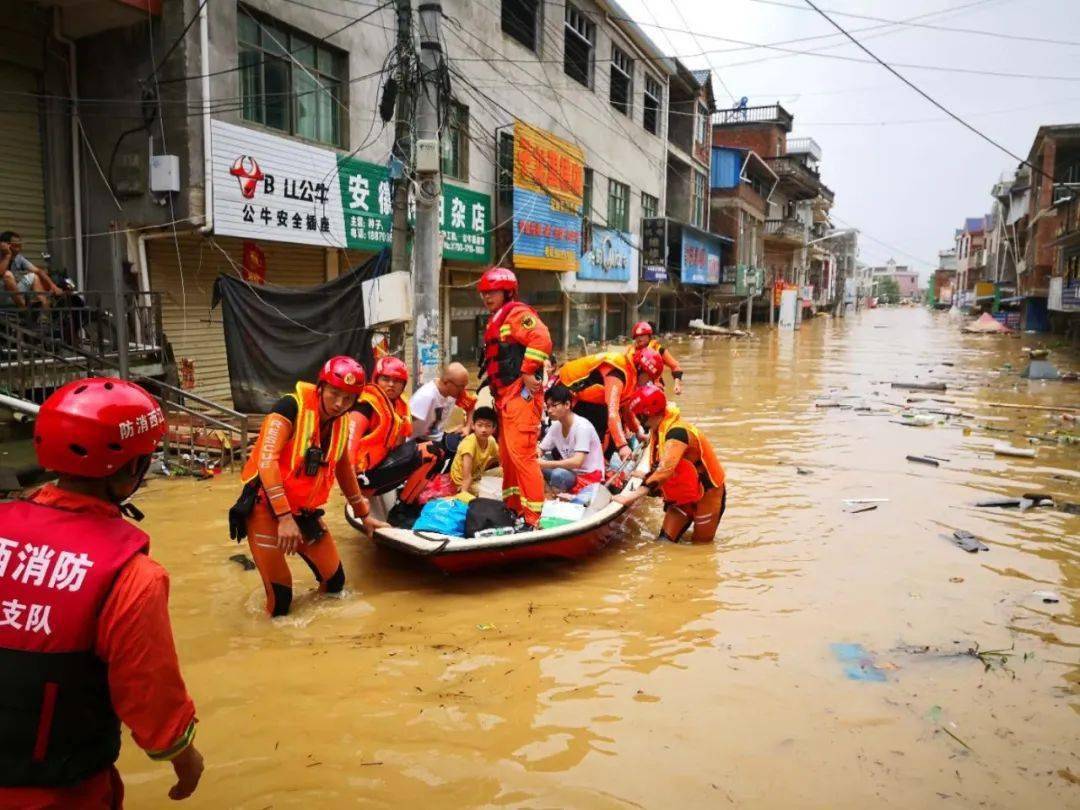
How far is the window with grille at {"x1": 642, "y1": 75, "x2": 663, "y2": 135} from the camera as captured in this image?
28250mm

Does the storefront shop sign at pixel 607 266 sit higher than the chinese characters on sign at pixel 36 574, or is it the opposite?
the storefront shop sign at pixel 607 266

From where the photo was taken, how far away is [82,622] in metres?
1.89

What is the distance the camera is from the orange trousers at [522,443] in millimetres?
5914

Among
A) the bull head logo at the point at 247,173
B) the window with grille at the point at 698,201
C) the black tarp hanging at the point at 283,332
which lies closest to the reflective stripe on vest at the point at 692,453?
the black tarp hanging at the point at 283,332

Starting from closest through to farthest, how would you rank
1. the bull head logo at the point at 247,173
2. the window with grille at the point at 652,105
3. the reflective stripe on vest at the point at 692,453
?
the reflective stripe on vest at the point at 692,453 → the bull head logo at the point at 247,173 → the window with grille at the point at 652,105

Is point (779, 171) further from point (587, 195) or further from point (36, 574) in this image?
point (36, 574)

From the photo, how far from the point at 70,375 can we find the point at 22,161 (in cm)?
341

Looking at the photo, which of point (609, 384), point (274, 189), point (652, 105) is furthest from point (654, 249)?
point (609, 384)

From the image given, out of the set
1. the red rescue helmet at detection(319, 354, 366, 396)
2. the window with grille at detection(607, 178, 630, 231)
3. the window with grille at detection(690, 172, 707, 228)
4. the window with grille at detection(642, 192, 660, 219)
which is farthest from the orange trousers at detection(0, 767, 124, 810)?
the window with grille at detection(690, 172, 707, 228)

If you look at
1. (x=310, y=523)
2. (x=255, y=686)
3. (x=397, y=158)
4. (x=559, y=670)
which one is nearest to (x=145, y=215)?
(x=397, y=158)

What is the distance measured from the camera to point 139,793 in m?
3.28

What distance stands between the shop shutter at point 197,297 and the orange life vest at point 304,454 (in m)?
7.38

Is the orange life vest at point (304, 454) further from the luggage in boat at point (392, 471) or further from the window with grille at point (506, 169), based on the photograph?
the window with grille at point (506, 169)

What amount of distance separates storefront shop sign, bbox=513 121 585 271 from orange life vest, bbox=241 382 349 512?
1355cm
